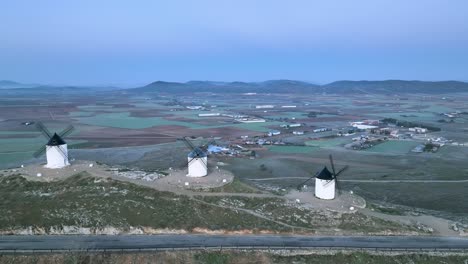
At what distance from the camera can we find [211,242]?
34.4 meters

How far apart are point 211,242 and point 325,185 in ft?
50.1

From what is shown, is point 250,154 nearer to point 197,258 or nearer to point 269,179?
point 269,179

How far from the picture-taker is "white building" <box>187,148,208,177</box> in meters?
46.4

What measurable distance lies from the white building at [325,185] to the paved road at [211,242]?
7.74 metres

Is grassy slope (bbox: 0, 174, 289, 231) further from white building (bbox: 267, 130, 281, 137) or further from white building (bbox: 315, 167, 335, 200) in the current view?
white building (bbox: 267, 130, 281, 137)

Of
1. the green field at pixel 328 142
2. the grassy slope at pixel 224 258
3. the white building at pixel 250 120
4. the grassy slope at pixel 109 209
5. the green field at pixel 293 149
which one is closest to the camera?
the grassy slope at pixel 224 258

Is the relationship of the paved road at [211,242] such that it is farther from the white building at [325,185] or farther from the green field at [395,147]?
the green field at [395,147]

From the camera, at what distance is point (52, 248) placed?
3253 cm

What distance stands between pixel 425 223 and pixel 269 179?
1081 inches

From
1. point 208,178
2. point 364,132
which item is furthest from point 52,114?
point 208,178

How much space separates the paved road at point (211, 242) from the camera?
33156mm

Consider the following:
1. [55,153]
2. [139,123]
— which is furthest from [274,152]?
[139,123]

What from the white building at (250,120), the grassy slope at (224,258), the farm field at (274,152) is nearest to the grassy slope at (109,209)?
the grassy slope at (224,258)

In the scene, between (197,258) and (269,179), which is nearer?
(197,258)
